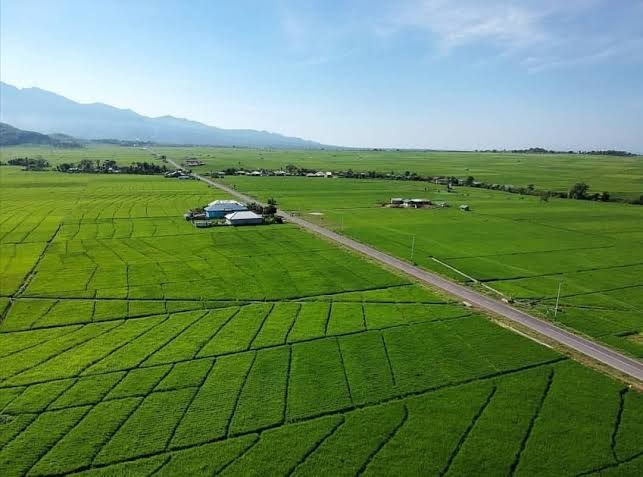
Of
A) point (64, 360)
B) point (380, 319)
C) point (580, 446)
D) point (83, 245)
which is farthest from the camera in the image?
point (83, 245)

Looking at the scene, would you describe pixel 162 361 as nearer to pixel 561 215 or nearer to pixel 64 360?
pixel 64 360

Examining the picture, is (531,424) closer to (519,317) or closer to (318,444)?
(318,444)

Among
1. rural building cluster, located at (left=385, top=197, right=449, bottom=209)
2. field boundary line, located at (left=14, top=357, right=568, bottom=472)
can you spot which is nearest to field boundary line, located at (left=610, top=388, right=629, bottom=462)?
field boundary line, located at (left=14, top=357, right=568, bottom=472)

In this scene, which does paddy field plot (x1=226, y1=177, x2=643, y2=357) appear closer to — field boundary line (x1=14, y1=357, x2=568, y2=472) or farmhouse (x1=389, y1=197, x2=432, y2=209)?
farmhouse (x1=389, y1=197, x2=432, y2=209)

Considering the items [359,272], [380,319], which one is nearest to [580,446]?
[380,319]

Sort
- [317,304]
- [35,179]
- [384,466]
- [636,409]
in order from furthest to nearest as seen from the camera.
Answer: [35,179]
[317,304]
[636,409]
[384,466]

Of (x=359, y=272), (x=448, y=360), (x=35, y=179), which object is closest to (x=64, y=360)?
(x=448, y=360)

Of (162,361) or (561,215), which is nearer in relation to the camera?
(162,361)
